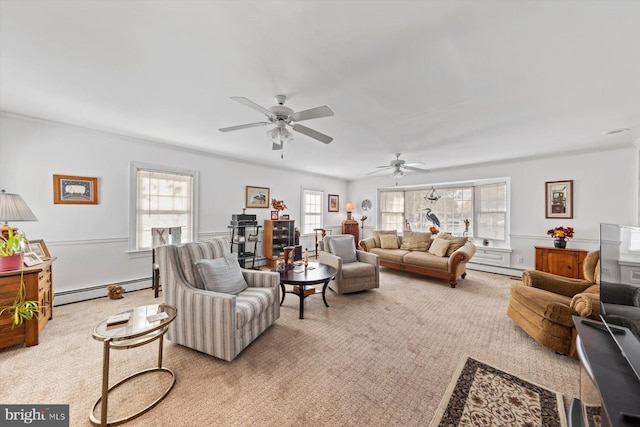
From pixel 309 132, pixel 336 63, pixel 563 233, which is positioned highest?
pixel 336 63

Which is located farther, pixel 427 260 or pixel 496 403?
pixel 427 260

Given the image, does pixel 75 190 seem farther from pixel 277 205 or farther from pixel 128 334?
pixel 277 205

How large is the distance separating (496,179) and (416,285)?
3110mm

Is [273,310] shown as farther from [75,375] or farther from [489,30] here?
→ [489,30]

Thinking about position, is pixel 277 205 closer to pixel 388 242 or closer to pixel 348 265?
pixel 348 265

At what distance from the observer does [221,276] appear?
2.38 m

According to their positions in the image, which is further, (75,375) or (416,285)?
(416,285)

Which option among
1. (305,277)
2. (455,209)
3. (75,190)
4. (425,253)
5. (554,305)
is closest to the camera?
(554,305)

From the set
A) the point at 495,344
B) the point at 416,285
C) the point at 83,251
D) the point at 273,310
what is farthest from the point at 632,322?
the point at 83,251

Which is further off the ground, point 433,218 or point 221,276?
point 433,218

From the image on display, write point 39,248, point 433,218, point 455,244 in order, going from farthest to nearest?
point 433,218
point 455,244
point 39,248

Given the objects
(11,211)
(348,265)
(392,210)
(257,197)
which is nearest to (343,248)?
(348,265)

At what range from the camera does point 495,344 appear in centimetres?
241

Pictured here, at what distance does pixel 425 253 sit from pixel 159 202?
5219 mm
